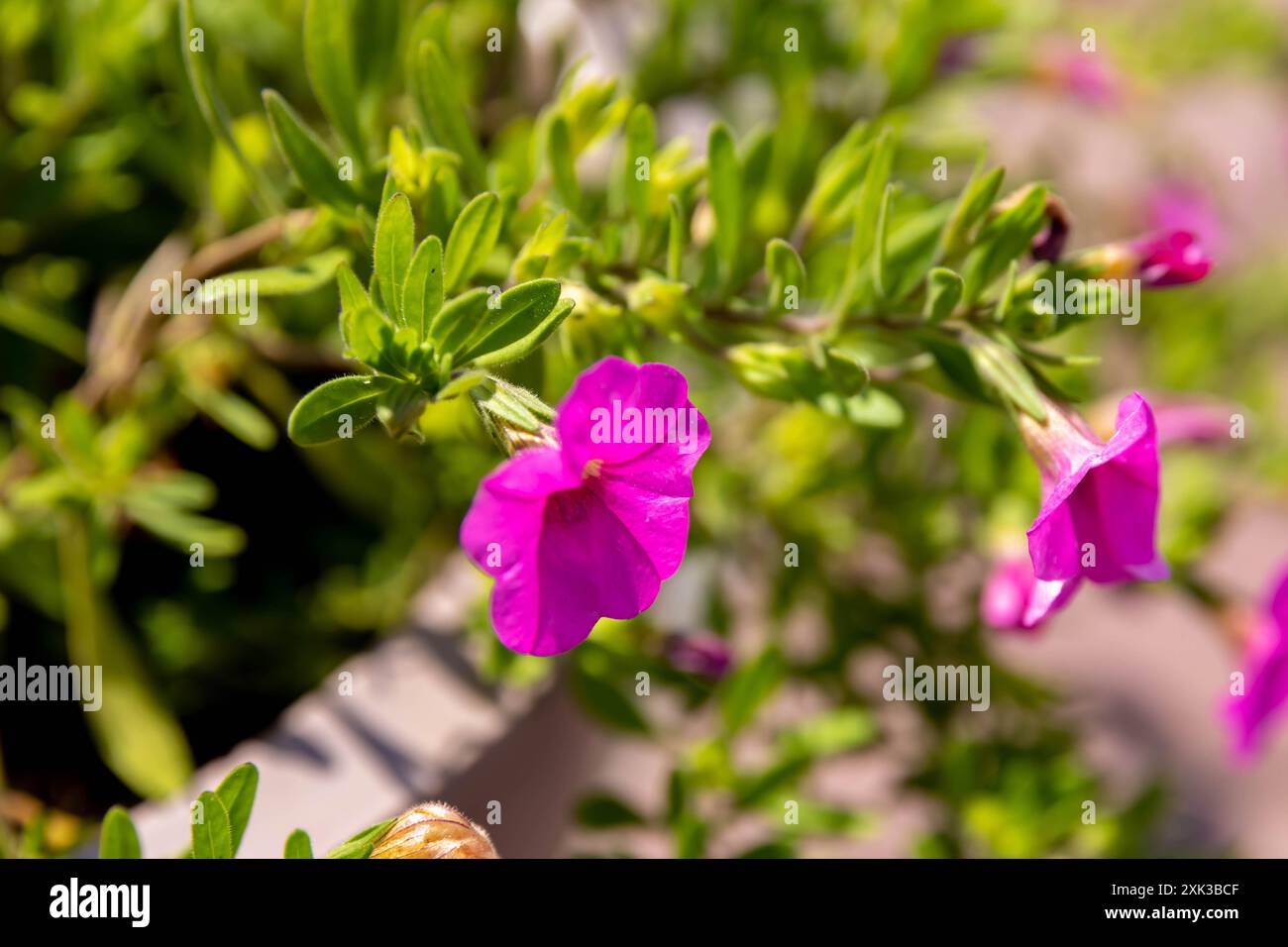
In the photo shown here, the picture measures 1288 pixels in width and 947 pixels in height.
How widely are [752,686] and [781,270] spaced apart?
0.30 metres

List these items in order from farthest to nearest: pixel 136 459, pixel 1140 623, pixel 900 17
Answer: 1. pixel 1140 623
2. pixel 900 17
3. pixel 136 459

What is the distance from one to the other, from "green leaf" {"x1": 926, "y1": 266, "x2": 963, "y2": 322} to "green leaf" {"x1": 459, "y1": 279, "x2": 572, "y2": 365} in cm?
16

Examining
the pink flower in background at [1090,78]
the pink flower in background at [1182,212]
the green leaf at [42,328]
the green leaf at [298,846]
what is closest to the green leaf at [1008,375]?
the green leaf at [298,846]

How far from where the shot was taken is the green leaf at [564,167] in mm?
523

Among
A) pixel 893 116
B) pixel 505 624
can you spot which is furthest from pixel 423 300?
pixel 893 116

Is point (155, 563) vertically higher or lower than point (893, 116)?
lower

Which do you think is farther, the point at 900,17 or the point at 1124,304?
the point at 900,17

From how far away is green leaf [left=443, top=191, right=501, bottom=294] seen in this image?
0.44 metres

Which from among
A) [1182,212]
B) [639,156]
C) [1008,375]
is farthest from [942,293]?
[1182,212]

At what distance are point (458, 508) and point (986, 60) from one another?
23.8 inches

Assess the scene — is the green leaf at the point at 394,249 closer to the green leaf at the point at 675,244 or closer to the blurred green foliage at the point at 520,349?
the blurred green foliage at the point at 520,349

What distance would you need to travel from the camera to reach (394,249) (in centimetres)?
41

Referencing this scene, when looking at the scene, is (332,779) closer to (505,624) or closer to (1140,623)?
(505,624)

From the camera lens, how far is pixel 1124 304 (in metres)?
0.55
